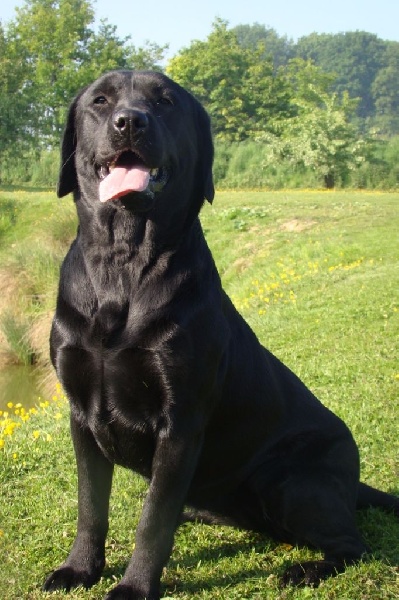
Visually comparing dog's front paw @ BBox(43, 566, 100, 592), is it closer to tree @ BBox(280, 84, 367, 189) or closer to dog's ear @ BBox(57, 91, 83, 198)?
dog's ear @ BBox(57, 91, 83, 198)

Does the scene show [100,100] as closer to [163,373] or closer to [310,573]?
[163,373]

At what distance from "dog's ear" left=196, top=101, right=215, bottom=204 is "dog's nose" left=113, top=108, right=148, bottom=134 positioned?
0.53 metres

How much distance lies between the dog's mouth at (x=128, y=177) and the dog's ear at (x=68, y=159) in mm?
288

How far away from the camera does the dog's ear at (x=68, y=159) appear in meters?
3.29

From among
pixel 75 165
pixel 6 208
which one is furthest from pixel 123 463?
pixel 6 208

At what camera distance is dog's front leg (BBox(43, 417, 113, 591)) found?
123 inches

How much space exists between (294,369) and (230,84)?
43398mm

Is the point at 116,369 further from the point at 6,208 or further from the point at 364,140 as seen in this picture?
the point at 364,140

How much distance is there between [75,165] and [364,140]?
2754 centimetres

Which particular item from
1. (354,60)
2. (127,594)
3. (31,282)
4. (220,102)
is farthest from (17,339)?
(354,60)

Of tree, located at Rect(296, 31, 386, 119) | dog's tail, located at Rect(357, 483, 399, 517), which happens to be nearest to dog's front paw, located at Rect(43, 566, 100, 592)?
dog's tail, located at Rect(357, 483, 399, 517)

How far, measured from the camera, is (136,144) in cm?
291

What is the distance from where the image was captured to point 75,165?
3.26m

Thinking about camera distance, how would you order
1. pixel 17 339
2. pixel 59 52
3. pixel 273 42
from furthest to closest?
pixel 273 42
pixel 59 52
pixel 17 339
